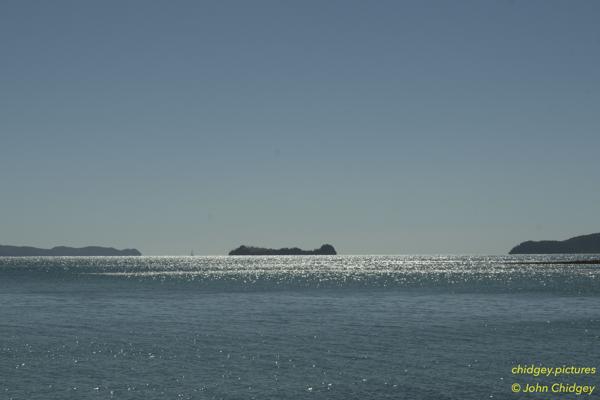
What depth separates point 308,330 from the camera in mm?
61500

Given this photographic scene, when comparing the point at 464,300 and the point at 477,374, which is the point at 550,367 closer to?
the point at 477,374

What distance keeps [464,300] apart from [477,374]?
60798 mm

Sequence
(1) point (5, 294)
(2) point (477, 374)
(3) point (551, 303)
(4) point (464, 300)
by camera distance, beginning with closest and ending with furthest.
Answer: (2) point (477, 374) < (3) point (551, 303) < (4) point (464, 300) < (1) point (5, 294)

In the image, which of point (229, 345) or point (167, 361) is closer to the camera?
point (167, 361)

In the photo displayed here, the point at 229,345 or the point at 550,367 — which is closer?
the point at 550,367

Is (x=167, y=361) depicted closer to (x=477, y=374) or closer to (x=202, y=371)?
(x=202, y=371)

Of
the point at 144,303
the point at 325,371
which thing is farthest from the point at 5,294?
the point at 325,371

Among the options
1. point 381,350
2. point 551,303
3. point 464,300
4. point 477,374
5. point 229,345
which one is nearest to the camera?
point 477,374

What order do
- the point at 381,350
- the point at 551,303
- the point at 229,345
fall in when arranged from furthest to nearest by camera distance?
the point at 551,303 < the point at 229,345 < the point at 381,350

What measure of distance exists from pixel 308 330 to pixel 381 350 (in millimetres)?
13972

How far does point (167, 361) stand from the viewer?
44.8 meters

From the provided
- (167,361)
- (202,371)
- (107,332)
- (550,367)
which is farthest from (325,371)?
(107,332)

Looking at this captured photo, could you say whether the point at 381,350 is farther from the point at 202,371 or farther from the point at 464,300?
the point at 464,300

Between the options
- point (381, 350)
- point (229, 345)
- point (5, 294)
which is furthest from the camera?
point (5, 294)
